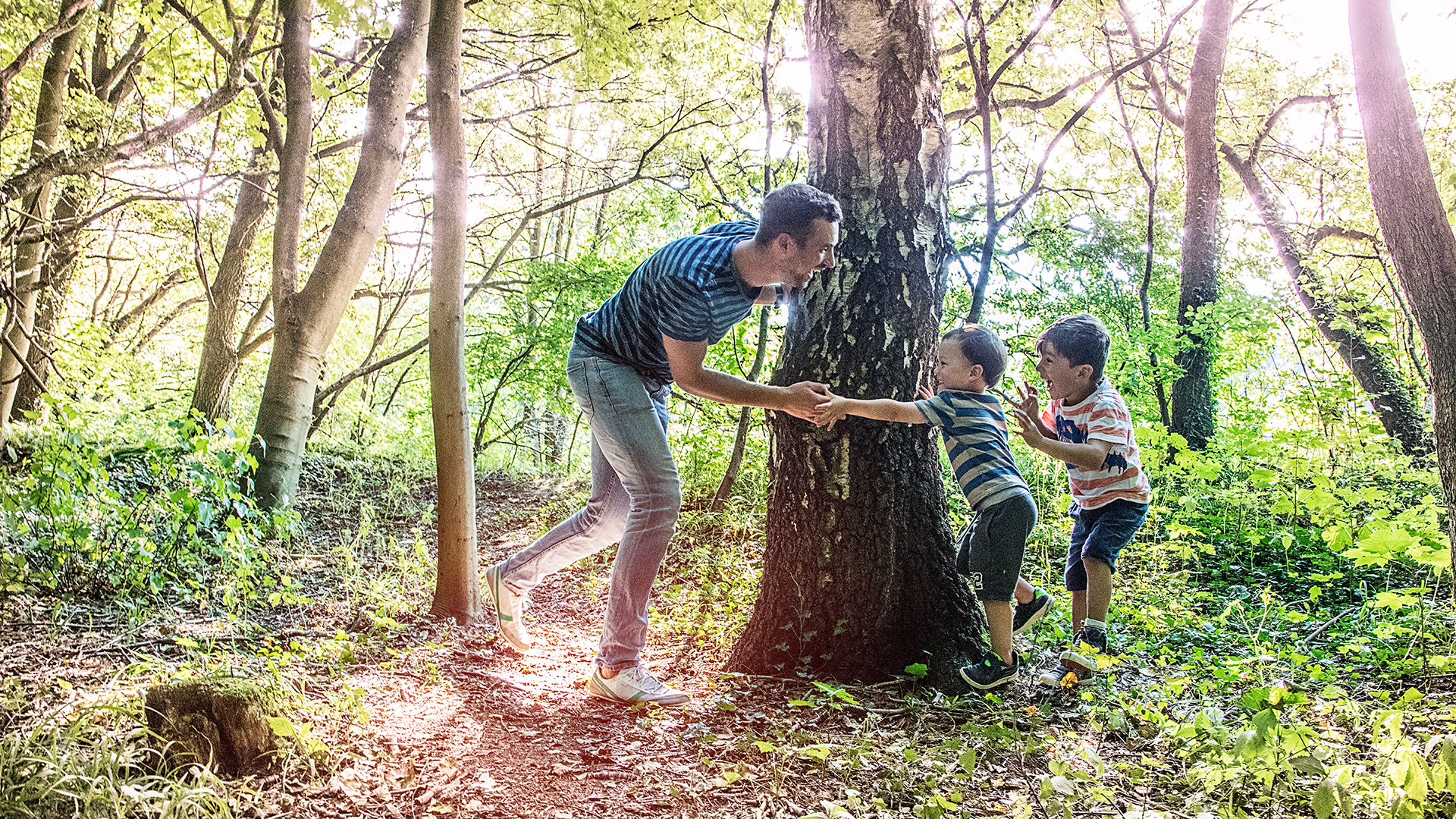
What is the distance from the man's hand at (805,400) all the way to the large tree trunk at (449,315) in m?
1.82

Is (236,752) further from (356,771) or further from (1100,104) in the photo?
(1100,104)

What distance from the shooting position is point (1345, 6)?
10.5 ft

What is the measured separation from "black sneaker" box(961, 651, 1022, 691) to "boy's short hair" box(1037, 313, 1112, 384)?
124 cm

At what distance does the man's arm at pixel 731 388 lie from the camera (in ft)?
9.13

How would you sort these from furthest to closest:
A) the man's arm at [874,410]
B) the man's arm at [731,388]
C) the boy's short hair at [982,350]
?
the boy's short hair at [982,350] → the man's arm at [874,410] → the man's arm at [731,388]

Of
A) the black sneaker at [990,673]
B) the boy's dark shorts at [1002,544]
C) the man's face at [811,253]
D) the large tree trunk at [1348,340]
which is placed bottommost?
the black sneaker at [990,673]

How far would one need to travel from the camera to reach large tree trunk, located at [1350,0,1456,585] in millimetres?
2951

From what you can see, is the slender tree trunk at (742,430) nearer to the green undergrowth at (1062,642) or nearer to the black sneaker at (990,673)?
the green undergrowth at (1062,642)

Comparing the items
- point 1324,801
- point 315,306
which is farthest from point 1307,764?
point 315,306

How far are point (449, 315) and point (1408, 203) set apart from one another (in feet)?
13.6

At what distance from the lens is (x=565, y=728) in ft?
8.80

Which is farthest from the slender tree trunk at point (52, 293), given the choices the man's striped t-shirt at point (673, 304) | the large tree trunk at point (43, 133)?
the man's striped t-shirt at point (673, 304)

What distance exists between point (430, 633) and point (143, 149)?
6037 millimetres

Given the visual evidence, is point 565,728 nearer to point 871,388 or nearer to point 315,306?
point 871,388
